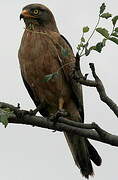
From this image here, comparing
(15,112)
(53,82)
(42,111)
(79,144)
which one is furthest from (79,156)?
(15,112)

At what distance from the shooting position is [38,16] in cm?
850

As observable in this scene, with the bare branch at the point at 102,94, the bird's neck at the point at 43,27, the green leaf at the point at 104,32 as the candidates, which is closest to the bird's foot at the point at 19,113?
the bare branch at the point at 102,94

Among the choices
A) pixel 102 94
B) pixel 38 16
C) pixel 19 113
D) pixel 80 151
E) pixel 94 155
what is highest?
pixel 102 94

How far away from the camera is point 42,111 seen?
27.8ft

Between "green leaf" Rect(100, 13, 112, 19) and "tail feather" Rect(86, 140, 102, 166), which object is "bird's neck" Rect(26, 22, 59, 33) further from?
"green leaf" Rect(100, 13, 112, 19)

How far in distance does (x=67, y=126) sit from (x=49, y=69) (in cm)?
242

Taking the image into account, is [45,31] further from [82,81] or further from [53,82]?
[82,81]

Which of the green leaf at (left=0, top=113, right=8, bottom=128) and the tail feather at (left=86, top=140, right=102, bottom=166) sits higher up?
the green leaf at (left=0, top=113, right=8, bottom=128)

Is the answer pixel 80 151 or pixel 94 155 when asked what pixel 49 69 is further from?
pixel 80 151

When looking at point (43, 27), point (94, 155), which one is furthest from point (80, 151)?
point (43, 27)

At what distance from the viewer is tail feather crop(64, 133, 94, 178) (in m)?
8.70

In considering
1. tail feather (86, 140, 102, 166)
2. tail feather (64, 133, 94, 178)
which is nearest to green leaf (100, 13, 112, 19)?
tail feather (86, 140, 102, 166)

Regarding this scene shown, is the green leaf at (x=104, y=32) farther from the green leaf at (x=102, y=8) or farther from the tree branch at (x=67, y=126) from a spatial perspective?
the tree branch at (x=67, y=126)

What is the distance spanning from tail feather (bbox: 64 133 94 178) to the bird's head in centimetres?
192
